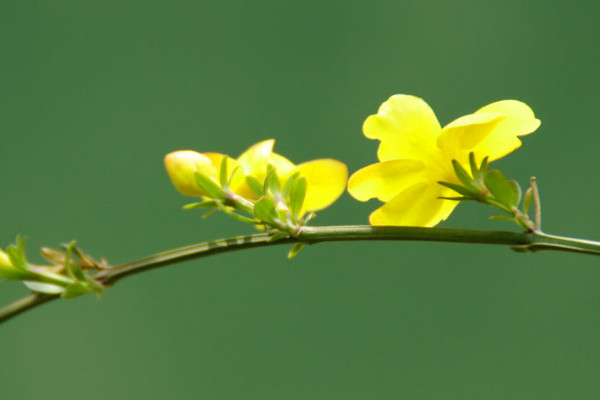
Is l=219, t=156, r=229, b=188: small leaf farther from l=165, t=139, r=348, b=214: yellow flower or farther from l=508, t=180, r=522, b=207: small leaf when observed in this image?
l=508, t=180, r=522, b=207: small leaf

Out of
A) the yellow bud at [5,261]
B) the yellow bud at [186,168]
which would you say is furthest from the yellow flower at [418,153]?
the yellow bud at [5,261]

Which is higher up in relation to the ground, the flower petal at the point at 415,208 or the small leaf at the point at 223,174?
the small leaf at the point at 223,174

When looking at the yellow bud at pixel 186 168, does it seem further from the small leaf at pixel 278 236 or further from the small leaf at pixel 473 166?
the small leaf at pixel 473 166

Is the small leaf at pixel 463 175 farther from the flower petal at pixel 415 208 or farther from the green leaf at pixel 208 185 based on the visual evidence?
the green leaf at pixel 208 185

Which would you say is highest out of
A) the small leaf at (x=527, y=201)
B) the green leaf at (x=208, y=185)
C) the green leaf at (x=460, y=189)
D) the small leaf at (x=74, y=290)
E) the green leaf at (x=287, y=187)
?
the green leaf at (x=208, y=185)

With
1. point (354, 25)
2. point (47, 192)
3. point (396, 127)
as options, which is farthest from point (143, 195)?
point (396, 127)

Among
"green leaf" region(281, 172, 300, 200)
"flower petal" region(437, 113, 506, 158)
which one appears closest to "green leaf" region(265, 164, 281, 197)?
"green leaf" region(281, 172, 300, 200)

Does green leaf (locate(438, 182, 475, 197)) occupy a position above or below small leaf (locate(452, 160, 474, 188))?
below
